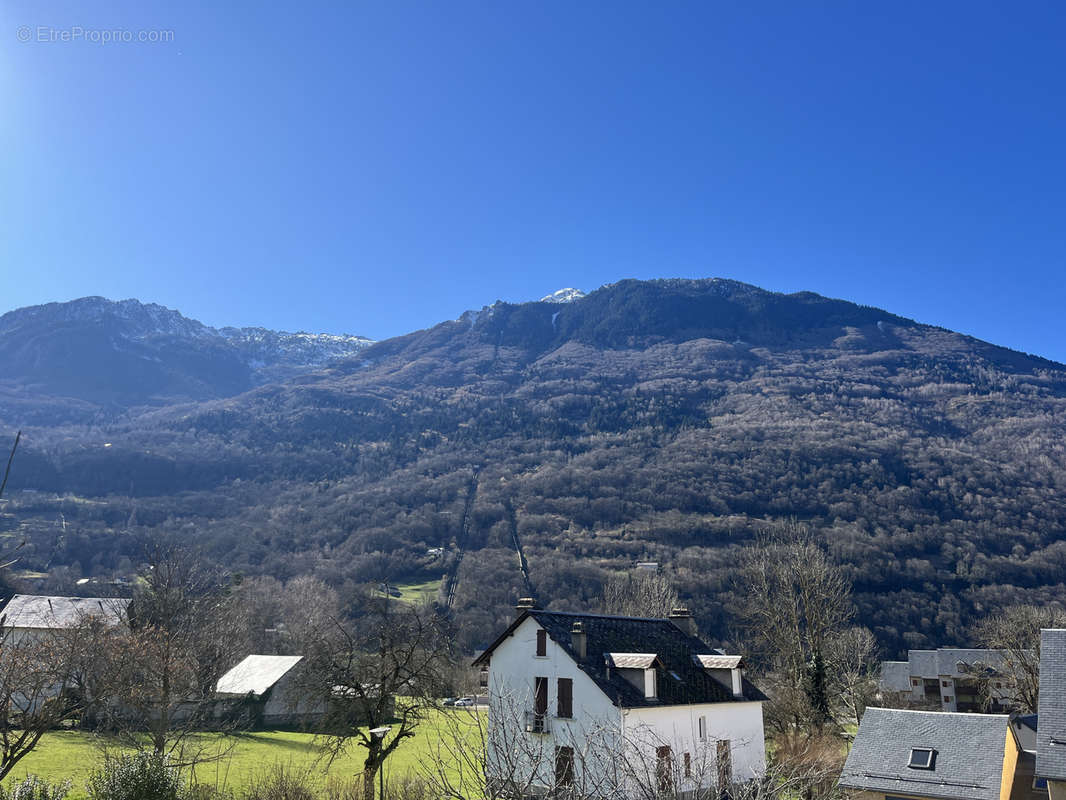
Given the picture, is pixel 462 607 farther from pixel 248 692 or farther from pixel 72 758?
pixel 72 758

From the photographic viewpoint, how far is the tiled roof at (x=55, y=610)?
60.1m

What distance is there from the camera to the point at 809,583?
49.8m

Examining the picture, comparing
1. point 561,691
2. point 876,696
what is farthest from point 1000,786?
point 876,696

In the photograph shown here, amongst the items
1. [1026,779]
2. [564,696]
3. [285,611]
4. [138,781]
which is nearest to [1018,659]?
[1026,779]

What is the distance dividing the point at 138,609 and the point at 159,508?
444ft

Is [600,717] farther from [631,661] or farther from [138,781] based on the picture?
[138,781]

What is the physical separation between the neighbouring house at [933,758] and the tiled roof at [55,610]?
5619 cm

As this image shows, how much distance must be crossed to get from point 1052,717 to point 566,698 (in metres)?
17.6

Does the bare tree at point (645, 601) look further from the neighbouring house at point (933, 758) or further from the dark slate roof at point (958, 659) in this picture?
the dark slate roof at point (958, 659)

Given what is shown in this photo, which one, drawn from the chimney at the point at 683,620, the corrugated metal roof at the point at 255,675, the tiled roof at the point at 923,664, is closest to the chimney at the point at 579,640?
the chimney at the point at 683,620

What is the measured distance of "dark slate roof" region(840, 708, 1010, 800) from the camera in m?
27.8

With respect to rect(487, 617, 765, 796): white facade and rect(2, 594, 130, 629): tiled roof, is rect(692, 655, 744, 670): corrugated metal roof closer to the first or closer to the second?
rect(487, 617, 765, 796): white facade

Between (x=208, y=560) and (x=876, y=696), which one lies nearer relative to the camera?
(x=876, y=696)

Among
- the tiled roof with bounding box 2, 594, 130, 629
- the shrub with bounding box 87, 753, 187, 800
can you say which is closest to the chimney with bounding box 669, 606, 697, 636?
the shrub with bounding box 87, 753, 187, 800
